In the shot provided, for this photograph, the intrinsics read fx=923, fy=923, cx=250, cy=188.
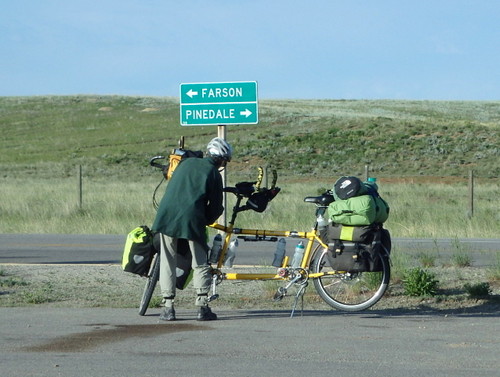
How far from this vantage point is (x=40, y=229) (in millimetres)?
21078

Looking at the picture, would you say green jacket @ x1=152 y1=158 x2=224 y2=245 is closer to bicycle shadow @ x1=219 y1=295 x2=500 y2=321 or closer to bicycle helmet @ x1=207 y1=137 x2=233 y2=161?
bicycle helmet @ x1=207 y1=137 x2=233 y2=161

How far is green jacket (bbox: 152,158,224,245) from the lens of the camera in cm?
871

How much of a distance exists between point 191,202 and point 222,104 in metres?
4.44

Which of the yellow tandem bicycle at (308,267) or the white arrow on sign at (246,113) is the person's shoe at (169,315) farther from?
the white arrow on sign at (246,113)

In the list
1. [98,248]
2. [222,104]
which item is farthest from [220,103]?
[98,248]

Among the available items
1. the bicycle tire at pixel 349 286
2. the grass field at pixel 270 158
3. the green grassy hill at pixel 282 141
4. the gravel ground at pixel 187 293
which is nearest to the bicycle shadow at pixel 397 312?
the gravel ground at pixel 187 293

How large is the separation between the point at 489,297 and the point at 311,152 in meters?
44.3

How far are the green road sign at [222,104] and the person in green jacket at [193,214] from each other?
12.6 feet

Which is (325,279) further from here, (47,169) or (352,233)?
(47,169)

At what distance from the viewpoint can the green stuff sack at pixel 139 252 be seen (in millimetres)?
9180

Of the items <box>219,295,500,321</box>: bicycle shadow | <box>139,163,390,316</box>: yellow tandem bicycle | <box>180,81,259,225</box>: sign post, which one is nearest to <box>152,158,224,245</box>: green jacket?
<box>139,163,390,316</box>: yellow tandem bicycle

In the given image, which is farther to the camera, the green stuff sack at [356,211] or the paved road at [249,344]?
the green stuff sack at [356,211]

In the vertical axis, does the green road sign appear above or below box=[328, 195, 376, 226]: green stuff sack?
above

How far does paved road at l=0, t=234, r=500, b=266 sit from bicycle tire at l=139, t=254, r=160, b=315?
457 centimetres
